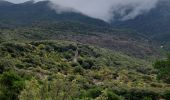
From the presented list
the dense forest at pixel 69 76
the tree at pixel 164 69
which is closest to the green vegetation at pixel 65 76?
the dense forest at pixel 69 76

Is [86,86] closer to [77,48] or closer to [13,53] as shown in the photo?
[13,53]

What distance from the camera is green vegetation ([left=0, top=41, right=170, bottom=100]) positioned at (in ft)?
77.0

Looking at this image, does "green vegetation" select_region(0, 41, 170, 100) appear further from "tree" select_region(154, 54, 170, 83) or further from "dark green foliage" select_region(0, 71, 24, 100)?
"tree" select_region(154, 54, 170, 83)

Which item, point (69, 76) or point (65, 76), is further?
point (69, 76)

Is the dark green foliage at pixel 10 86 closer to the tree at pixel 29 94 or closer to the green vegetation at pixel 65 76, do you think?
the green vegetation at pixel 65 76

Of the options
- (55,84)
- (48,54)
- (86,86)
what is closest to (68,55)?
(48,54)

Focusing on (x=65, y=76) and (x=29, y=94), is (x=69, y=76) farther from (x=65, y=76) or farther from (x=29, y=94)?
(x=29, y=94)

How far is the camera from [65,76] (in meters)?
28.3

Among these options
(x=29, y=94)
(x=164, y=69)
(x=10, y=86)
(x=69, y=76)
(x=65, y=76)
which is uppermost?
(x=29, y=94)

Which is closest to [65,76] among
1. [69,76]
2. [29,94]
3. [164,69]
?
[29,94]

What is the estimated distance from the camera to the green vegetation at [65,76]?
23.5 metres

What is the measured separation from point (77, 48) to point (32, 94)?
124 metres

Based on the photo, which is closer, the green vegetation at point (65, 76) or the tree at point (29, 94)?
the tree at point (29, 94)

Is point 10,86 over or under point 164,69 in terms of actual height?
under
